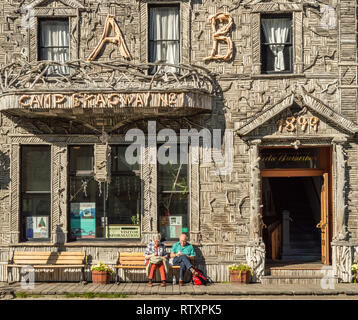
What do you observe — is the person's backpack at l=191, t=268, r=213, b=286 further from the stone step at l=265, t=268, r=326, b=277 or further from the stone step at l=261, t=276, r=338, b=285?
the stone step at l=265, t=268, r=326, b=277

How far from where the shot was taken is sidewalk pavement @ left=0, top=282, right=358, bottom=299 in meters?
14.2

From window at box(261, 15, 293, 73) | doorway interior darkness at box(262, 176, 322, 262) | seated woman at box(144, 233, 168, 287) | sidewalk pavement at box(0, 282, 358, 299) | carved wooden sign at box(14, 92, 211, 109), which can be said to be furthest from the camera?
doorway interior darkness at box(262, 176, 322, 262)

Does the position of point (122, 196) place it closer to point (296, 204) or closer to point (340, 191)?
point (340, 191)

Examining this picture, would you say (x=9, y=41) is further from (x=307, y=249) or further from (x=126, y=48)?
(x=307, y=249)

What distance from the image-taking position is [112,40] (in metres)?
16.1

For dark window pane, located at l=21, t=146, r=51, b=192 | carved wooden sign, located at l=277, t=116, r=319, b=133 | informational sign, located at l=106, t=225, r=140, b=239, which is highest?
carved wooden sign, located at l=277, t=116, r=319, b=133

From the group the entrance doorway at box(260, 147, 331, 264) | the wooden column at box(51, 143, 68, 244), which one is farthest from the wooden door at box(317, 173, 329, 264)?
the wooden column at box(51, 143, 68, 244)

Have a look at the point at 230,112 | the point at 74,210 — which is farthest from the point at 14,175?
the point at 230,112

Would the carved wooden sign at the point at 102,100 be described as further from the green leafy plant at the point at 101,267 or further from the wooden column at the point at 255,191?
the green leafy plant at the point at 101,267

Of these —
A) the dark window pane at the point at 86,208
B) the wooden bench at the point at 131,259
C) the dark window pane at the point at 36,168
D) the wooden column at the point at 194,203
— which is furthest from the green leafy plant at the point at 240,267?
the dark window pane at the point at 36,168

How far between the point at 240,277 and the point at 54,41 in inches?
341

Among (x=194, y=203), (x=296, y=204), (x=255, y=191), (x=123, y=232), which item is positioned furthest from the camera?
(x=296, y=204)

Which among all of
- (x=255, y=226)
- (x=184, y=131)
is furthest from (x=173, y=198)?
(x=255, y=226)

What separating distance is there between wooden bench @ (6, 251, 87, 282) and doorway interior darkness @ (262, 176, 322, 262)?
5532 mm
